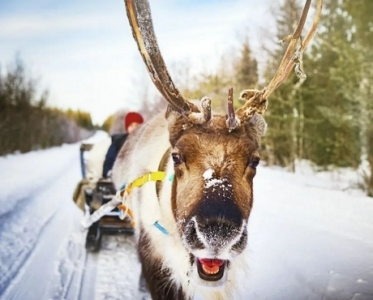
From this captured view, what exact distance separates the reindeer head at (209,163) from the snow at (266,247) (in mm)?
698

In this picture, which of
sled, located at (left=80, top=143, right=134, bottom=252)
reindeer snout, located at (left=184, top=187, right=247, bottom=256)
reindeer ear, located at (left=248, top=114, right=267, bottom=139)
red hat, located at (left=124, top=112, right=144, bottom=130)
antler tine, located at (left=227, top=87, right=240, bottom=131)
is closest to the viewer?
reindeer snout, located at (left=184, top=187, right=247, bottom=256)

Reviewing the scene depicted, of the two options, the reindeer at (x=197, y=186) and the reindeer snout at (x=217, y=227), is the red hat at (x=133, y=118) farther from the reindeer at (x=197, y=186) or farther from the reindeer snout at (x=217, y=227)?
the reindeer snout at (x=217, y=227)

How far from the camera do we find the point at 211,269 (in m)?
1.35

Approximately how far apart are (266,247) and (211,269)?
91 centimetres

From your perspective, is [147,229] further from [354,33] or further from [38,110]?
[354,33]

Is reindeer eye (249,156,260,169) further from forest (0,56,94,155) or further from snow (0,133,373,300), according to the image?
forest (0,56,94,155)

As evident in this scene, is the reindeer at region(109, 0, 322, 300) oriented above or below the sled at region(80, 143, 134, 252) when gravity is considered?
above

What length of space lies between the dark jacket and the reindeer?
3.85ft

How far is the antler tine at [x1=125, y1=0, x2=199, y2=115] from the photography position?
1.41 m

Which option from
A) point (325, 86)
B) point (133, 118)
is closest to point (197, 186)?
point (325, 86)

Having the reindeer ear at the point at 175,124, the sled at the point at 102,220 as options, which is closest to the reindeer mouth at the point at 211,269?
the reindeer ear at the point at 175,124

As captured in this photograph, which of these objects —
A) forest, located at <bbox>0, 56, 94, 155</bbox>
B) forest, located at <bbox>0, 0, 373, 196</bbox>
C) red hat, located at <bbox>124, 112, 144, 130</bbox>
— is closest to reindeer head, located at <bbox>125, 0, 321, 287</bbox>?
forest, located at <bbox>0, 0, 373, 196</bbox>

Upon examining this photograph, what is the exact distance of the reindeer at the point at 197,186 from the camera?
1.23 metres

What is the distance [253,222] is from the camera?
2.27 m
